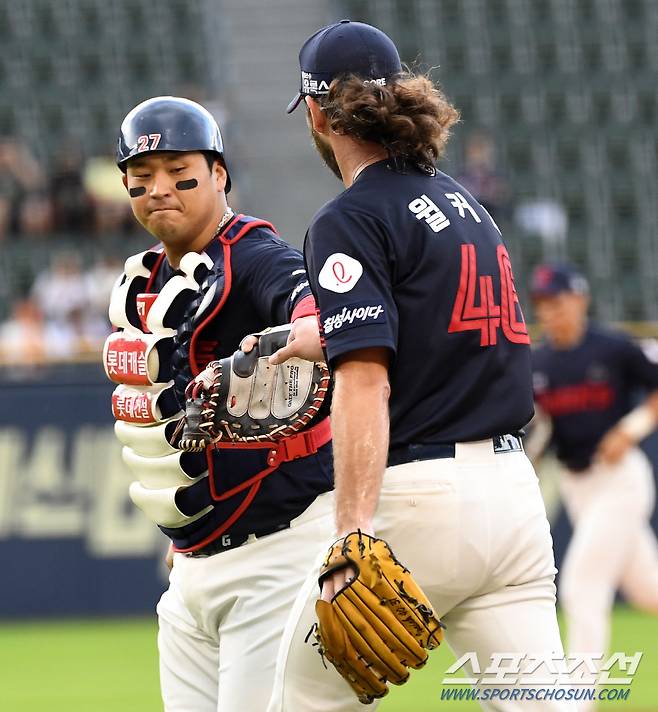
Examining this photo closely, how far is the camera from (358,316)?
9.74 ft

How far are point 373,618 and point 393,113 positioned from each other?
1.14 metres

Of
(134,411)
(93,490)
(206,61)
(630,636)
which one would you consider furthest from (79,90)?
(134,411)

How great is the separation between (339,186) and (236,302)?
1114cm

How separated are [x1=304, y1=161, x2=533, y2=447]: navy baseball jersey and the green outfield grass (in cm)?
418

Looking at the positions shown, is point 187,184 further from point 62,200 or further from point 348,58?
point 62,200

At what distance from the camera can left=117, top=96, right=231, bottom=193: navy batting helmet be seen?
12.6 feet

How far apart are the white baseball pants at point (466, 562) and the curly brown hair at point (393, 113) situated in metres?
0.71

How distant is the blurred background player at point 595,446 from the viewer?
744 centimetres

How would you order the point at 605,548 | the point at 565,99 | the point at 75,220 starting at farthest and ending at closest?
the point at 565,99 < the point at 75,220 < the point at 605,548

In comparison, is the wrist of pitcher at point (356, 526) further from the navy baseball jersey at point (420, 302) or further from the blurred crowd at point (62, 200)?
the blurred crowd at point (62, 200)

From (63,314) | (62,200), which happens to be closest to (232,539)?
(63,314)

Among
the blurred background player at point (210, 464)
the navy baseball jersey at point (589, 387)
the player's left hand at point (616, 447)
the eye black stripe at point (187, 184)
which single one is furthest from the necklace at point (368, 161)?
the navy baseball jersey at point (589, 387)

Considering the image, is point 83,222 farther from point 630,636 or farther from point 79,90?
point 630,636

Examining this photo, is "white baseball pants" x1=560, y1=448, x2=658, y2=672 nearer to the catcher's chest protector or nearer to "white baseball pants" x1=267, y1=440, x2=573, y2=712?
the catcher's chest protector
